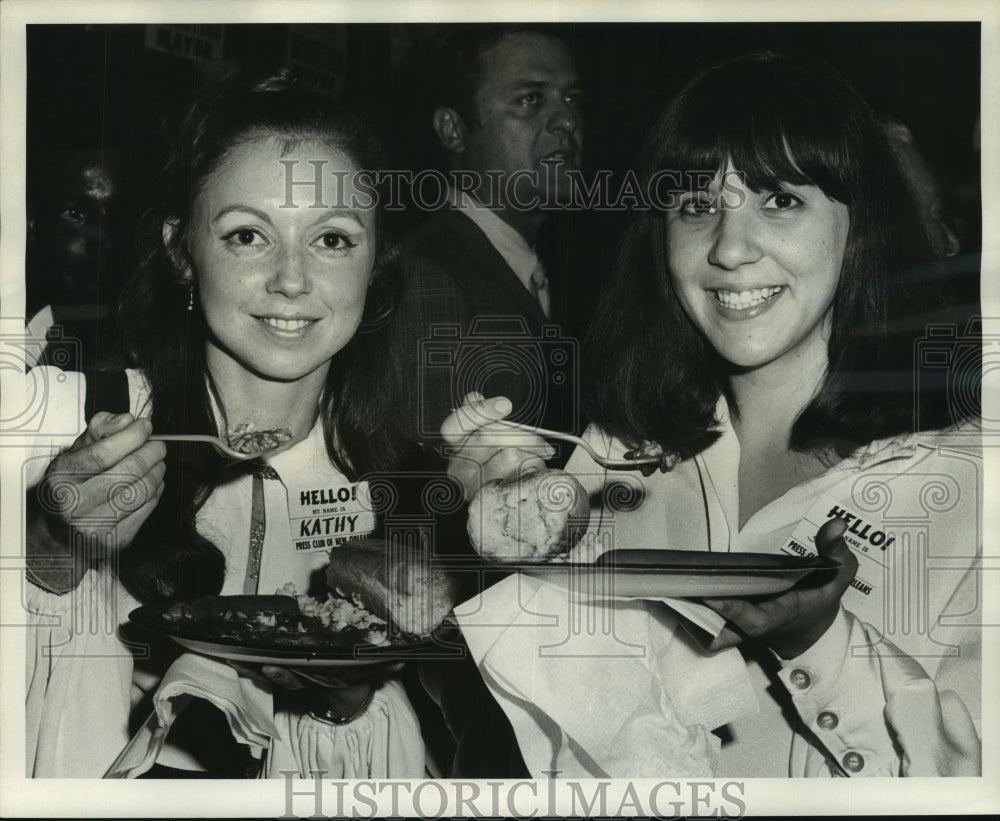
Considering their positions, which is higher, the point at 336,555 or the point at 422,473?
the point at 422,473

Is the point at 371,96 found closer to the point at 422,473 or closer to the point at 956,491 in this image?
the point at 422,473

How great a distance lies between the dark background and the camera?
2.09 meters

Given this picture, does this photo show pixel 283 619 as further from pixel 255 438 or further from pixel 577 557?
pixel 577 557

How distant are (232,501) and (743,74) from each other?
1.36 meters

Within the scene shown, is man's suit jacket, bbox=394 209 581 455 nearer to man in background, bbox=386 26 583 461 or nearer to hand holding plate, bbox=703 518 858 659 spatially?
man in background, bbox=386 26 583 461

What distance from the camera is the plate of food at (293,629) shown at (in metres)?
2.07

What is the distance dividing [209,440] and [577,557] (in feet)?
2.58

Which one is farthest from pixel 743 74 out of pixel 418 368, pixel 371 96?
pixel 418 368

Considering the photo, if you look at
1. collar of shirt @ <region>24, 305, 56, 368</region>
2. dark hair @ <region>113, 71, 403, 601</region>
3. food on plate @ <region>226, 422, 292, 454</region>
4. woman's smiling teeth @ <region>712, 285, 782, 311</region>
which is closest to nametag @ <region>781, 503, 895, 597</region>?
woman's smiling teeth @ <region>712, 285, 782, 311</region>

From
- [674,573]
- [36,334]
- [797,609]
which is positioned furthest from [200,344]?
[797,609]

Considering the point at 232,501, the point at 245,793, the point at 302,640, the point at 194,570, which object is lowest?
the point at 245,793

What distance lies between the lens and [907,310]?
6.93 feet

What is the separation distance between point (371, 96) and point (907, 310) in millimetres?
1176

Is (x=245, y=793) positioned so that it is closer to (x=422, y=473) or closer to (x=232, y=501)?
(x=232, y=501)
